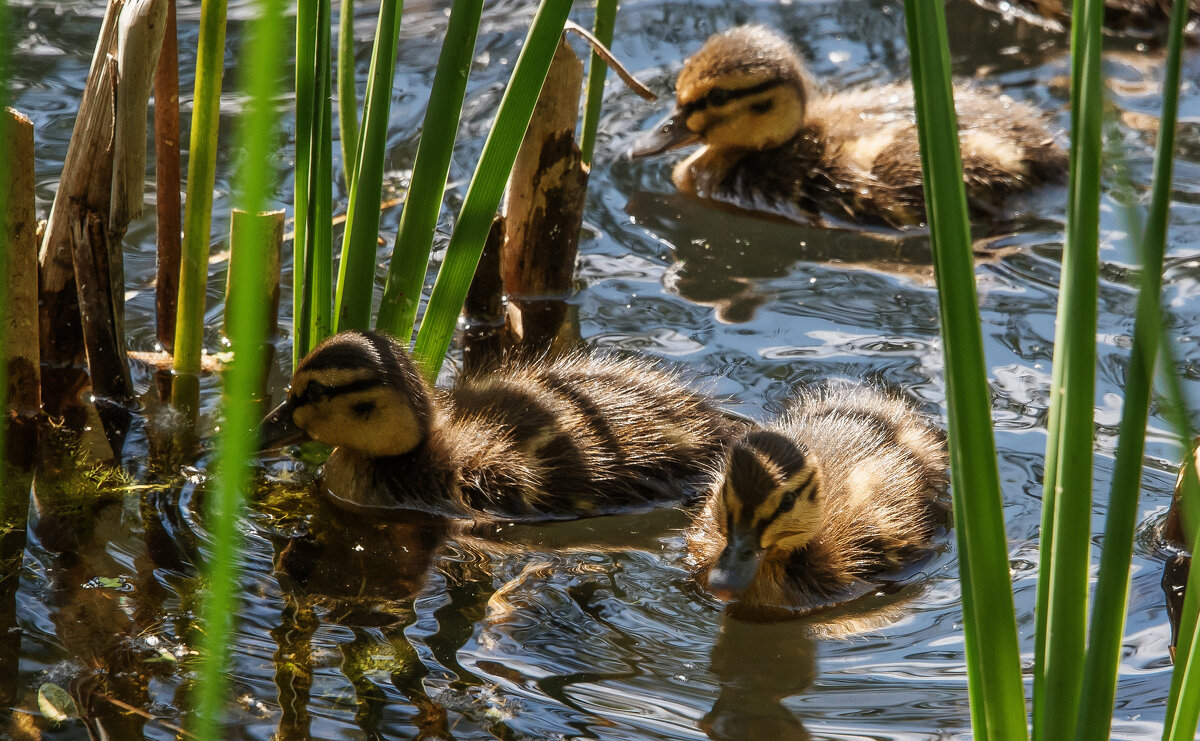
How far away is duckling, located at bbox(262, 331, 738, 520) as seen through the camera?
3.20m

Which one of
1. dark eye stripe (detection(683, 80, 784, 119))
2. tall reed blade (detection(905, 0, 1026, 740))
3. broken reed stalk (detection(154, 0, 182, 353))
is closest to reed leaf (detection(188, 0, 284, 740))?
tall reed blade (detection(905, 0, 1026, 740))

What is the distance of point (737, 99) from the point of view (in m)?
5.03

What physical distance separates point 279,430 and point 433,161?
89 cm

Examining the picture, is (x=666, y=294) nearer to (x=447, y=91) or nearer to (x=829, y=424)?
(x=829, y=424)

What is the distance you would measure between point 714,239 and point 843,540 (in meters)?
1.97

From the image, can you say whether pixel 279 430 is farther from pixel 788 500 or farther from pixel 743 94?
pixel 743 94

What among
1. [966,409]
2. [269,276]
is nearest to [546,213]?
[269,276]

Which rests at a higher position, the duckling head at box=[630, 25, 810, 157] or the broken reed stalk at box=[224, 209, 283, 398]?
the duckling head at box=[630, 25, 810, 157]

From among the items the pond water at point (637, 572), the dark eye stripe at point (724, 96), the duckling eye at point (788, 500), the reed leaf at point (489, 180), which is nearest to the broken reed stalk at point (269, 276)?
the pond water at point (637, 572)

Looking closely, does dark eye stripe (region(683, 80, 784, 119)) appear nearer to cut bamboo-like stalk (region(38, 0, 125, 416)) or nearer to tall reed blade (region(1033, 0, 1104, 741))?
cut bamboo-like stalk (region(38, 0, 125, 416))

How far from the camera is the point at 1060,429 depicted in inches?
Result: 58.0

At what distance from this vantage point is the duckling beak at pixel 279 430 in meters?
3.29

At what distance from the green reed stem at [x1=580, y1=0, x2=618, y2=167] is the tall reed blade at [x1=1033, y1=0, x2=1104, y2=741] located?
7.77 feet

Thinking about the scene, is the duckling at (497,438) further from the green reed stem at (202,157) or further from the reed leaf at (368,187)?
the green reed stem at (202,157)
